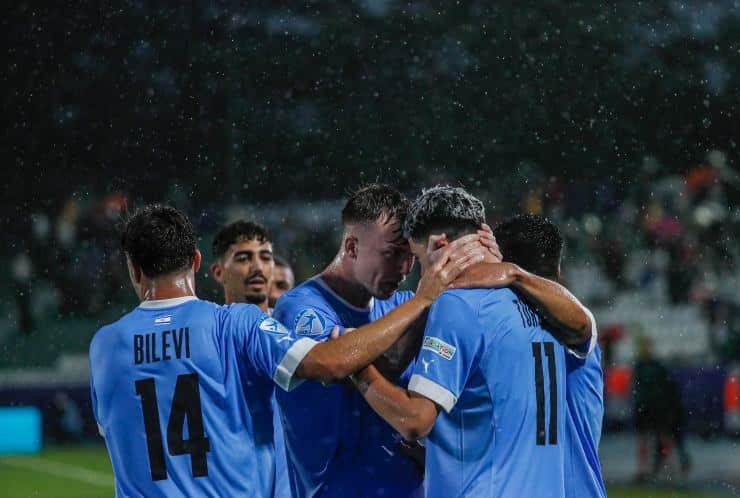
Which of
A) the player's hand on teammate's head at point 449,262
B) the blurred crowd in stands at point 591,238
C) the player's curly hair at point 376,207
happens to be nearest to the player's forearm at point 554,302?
the player's hand on teammate's head at point 449,262

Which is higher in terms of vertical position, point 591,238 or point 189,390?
point 591,238

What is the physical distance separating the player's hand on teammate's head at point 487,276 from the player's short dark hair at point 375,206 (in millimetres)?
599

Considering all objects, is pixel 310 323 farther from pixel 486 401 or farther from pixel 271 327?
pixel 486 401

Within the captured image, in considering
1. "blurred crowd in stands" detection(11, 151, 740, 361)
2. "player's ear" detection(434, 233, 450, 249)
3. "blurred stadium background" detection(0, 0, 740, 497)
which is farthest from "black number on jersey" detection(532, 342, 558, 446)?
"blurred crowd in stands" detection(11, 151, 740, 361)

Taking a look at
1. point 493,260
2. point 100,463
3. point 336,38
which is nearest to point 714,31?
point 336,38

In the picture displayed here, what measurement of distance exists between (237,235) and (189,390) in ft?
8.20

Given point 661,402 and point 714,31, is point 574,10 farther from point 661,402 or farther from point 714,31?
point 661,402

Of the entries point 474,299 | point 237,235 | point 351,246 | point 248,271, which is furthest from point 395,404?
point 237,235

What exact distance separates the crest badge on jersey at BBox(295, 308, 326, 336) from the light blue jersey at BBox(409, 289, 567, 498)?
0.42 meters

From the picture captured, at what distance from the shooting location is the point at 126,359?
9.02 ft

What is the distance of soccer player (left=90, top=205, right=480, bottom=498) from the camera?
8.78ft

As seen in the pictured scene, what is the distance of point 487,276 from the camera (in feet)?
8.66

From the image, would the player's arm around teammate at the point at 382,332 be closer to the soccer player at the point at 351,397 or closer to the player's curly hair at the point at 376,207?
the soccer player at the point at 351,397

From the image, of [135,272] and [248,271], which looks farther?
[248,271]
